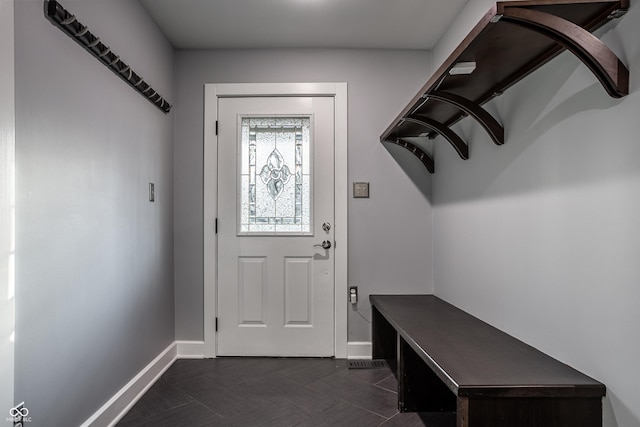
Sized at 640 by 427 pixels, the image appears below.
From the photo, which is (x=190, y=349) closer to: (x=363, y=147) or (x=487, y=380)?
(x=363, y=147)

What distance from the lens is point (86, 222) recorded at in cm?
179

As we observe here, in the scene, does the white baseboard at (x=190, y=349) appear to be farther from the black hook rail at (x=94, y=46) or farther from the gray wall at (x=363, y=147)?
the black hook rail at (x=94, y=46)

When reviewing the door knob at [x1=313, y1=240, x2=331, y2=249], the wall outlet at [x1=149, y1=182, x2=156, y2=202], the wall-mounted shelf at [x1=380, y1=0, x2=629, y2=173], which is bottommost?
the door knob at [x1=313, y1=240, x2=331, y2=249]

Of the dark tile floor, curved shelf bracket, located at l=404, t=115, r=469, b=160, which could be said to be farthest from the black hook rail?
the dark tile floor

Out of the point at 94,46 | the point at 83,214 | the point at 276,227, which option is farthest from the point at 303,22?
the point at 83,214

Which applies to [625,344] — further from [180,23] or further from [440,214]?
[180,23]

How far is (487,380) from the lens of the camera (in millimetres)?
1335

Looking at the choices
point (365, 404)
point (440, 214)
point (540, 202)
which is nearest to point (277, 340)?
point (365, 404)

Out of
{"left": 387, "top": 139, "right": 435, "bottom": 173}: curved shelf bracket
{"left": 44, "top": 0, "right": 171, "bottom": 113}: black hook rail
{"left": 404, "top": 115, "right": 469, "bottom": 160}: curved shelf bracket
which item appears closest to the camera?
{"left": 44, "top": 0, "right": 171, "bottom": 113}: black hook rail

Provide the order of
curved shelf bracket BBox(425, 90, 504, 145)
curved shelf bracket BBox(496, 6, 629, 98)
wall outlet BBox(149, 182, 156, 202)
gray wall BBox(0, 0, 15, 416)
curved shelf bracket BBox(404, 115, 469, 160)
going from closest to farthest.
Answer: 1. curved shelf bracket BBox(496, 6, 629, 98)
2. gray wall BBox(0, 0, 15, 416)
3. curved shelf bracket BBox(425, 90, 504, 145)
4. curved shelf bracket BBox(404, 115, 469, 160)
5. wall outlet BBox(149, 182, 156, 202)

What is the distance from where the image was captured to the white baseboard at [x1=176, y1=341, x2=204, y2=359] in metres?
2.98

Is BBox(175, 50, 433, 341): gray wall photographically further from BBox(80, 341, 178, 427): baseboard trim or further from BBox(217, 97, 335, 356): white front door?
BBox(80, 341, 178, 427): baseboard trim

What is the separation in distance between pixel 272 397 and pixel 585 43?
2273 mm

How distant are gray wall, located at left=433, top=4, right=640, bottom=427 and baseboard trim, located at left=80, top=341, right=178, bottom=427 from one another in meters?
2.05
